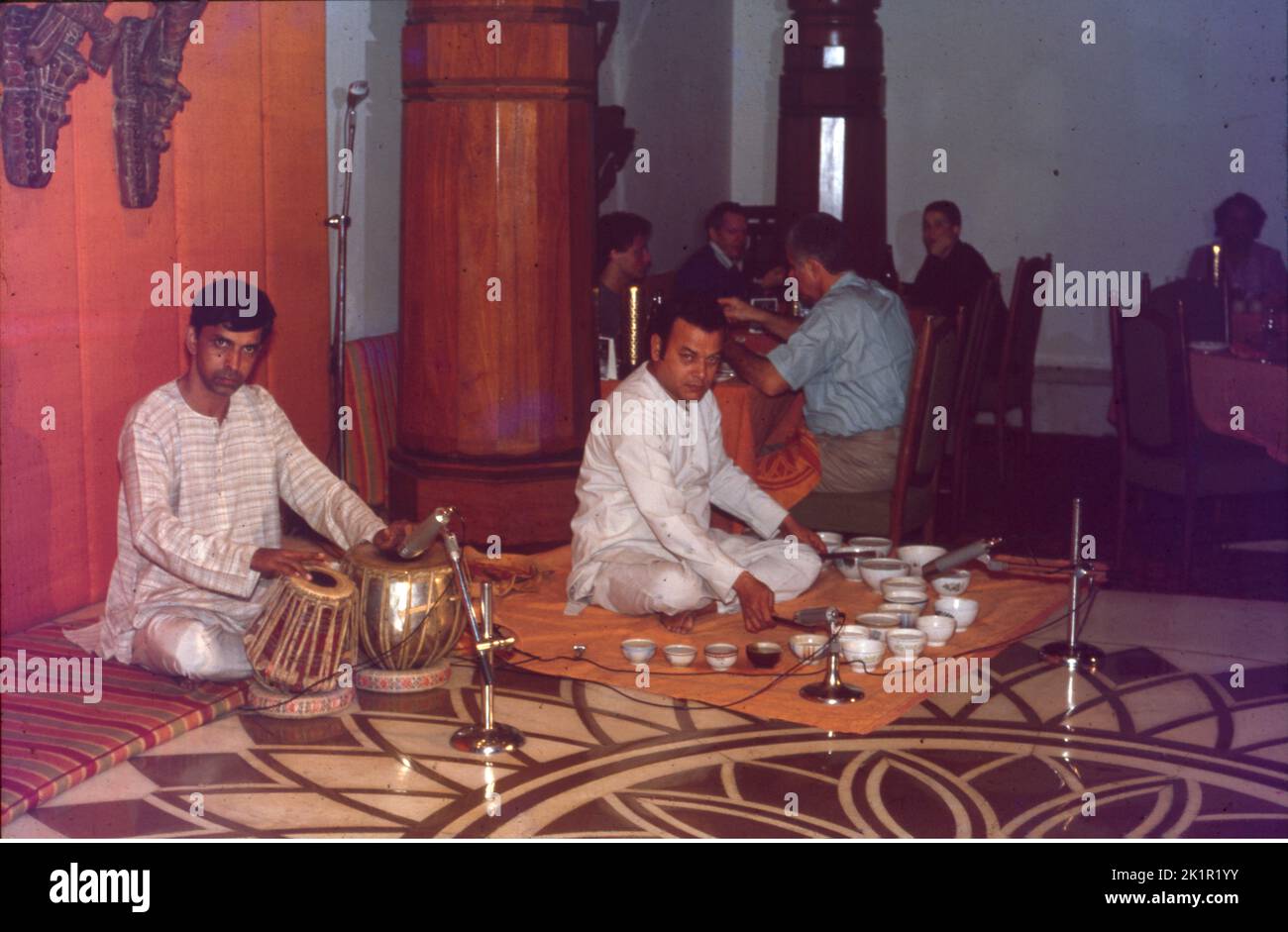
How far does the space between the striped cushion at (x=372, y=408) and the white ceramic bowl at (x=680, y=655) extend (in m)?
2.19

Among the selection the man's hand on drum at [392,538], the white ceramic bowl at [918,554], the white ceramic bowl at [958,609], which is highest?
the man's hand on drum at [392,538]

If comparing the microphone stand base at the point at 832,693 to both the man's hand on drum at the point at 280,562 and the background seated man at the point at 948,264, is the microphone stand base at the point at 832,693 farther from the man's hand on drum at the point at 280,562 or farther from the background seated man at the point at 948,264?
the background seated man at the point at 948,264

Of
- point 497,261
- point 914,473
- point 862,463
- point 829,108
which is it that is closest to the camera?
point 914,473

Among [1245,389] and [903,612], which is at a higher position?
[1245,389]

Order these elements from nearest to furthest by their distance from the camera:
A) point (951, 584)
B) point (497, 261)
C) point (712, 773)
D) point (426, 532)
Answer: point (712, 773)
point (426, 532)
point (951, 584)
point (497, 261)

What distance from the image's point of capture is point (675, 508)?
4.75 metres

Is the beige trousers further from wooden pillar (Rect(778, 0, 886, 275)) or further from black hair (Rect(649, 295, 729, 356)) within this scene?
wooden pillar (Rect(778, 0, 886, 275))

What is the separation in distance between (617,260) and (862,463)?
182cm

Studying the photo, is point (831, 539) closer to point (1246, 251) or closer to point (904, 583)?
point (904, 583)

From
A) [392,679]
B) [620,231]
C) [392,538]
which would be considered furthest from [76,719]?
[620,231]

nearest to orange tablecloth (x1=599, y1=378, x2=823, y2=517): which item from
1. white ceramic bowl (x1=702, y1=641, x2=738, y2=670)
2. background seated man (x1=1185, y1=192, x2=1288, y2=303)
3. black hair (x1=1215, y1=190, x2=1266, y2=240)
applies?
white ceramic bowl (x1=702, y1=641, x2=738, y2=670)

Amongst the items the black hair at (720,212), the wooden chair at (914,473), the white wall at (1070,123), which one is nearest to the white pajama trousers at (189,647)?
the wooden chair at (914,473)

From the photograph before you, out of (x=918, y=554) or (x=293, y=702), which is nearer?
(x=293, y=702)

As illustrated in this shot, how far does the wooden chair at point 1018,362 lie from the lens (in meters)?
7.51
